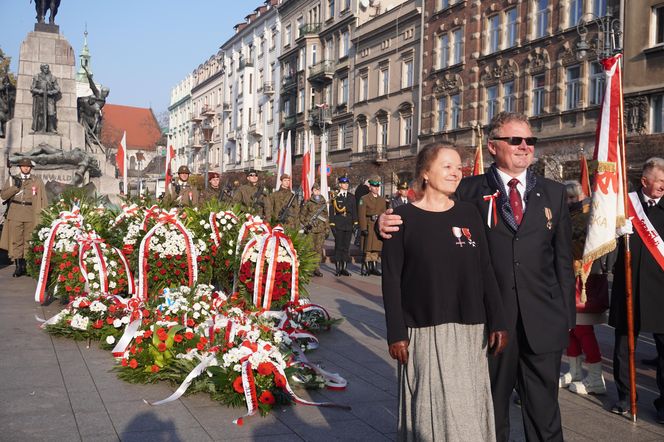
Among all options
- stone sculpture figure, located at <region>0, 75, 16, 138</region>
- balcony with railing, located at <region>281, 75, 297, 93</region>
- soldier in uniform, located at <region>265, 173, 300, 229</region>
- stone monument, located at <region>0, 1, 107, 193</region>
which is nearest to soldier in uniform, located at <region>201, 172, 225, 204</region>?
soldier in uniform, located at <region>265, 173, 300, 229</region>

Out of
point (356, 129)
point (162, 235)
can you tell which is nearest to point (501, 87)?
point (356, 129)

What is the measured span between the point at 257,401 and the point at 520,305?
2093 millimetres

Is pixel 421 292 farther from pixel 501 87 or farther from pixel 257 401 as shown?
pixel 501 87

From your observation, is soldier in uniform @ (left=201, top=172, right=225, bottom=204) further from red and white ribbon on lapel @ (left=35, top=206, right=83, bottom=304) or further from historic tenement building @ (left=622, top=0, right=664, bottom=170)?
historic tenement building @ (left=622, top=0, right=664, bottom=170)

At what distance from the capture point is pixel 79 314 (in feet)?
23.8

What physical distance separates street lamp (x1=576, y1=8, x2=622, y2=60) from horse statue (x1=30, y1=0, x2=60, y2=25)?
614 inches

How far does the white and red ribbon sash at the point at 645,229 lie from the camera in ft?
18.0

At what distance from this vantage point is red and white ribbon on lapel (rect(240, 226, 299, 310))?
7758 millimetres

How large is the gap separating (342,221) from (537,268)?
12171 mm

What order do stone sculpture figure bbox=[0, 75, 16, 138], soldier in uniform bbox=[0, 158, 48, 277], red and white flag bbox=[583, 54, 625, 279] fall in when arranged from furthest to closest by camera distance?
stone sculpture figure bbox=[0, 75, 16, 138]
soldier in uniform bbox=[0, 158, 48, 277]
red and white flag bbox=[583, 54, 625, 279]

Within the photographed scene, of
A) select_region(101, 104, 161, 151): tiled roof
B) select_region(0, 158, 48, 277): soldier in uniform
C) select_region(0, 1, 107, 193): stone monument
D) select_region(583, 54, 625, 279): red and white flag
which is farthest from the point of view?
select_region(101, 104, 161, 151): tiled roof

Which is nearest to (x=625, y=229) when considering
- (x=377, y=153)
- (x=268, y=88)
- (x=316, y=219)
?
(x=316, y=219)

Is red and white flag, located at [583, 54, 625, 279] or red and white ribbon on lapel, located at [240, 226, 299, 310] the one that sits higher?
red and white flag, located at [583, 54, 625, 279]

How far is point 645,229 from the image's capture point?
556 cm
